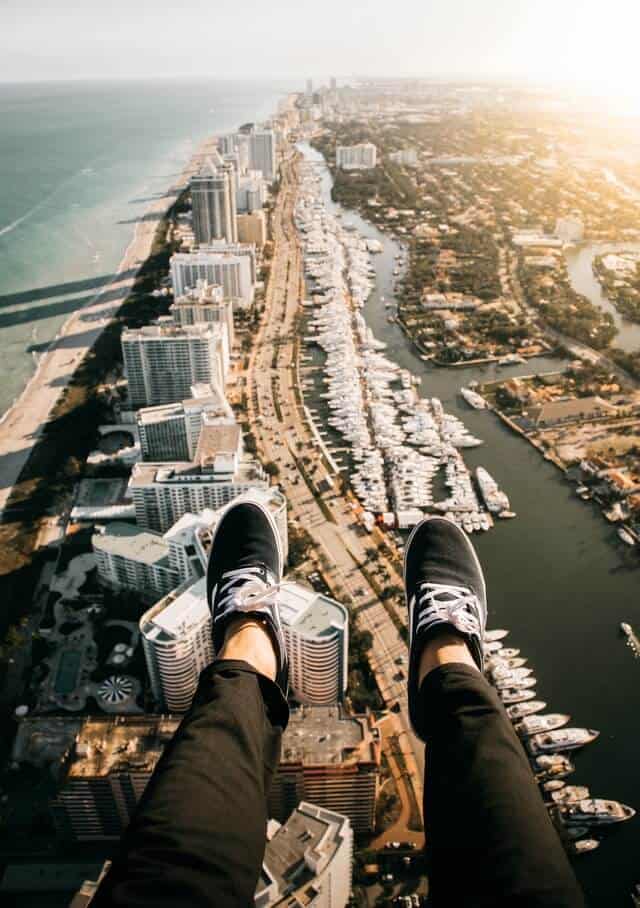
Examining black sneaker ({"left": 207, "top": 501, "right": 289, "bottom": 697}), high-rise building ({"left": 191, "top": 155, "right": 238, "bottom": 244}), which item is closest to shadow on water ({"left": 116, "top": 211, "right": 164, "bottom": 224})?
high-rise building ({"left": 191, "top": 155, "right": 238, "bottom": 244})

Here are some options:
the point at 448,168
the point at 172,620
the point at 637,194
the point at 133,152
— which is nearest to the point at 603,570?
the point at 172,620

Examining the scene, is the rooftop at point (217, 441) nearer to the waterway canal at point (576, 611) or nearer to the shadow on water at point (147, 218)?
the waterway canal at point (576, 611)

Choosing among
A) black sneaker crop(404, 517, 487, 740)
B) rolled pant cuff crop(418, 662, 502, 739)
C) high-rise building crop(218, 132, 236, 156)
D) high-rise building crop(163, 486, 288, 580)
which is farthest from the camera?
high-rise building crop(218, 132, 236, 156)

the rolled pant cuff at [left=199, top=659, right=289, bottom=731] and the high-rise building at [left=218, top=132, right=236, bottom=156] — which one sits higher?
the high-rise building at [left=218, top=132, right=236, bottom=156]

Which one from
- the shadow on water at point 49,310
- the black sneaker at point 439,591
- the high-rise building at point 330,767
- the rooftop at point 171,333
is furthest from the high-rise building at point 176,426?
the shadow on water at point 49,310

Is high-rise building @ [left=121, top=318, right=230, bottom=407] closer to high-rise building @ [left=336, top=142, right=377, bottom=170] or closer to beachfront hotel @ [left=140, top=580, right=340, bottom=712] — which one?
beachfront hotel @ [left=140, top=580, right=340, bottom=712]

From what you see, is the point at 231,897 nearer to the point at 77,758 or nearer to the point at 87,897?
the point at 87,897

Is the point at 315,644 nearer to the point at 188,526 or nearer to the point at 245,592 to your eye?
the point at 188,526
